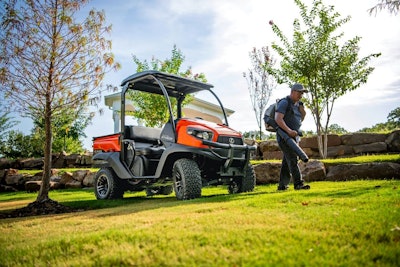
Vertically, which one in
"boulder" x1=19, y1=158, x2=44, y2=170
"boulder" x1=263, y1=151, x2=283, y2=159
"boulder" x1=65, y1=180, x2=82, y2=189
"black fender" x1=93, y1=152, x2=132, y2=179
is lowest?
"boulder" x1=65, y1=180, x2=82, y2=189

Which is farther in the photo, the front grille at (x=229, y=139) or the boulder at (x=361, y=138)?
the boulder at (x=361, y=138)

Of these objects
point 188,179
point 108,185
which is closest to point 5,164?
point 108,185

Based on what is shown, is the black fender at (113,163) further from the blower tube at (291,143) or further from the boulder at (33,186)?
the boulder at (33,186)

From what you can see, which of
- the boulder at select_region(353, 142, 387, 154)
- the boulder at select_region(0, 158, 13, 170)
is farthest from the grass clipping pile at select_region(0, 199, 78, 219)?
the boulder at select_region(0, 158, 13, 170)

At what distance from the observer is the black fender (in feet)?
26.8

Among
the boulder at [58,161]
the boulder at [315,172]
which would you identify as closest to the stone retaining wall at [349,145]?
the boulder at [315,172]

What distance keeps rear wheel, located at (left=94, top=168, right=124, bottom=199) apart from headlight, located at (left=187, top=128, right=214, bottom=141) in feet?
9.60

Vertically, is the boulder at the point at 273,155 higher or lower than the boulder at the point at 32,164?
lower

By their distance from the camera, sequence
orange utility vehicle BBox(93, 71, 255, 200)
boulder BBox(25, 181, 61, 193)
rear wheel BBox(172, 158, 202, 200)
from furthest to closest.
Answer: boulder BBox(25, 181, 61, 193) → orange utility vehicle BBox(93, 71, 255, 200) → rear wheel BBox(172, 158, 202, 200)

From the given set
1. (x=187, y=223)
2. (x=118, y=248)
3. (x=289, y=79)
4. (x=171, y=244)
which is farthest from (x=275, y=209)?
(x=289, y=79)

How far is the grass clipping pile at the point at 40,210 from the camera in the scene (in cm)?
736

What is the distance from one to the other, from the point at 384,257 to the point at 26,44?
8.28 meters

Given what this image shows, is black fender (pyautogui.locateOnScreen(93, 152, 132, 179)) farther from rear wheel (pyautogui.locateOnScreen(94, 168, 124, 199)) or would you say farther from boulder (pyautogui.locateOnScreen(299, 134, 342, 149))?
boulder (pyautogui.locateOnScreen(299, 134, 342, 149))

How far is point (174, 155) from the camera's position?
292 inches
